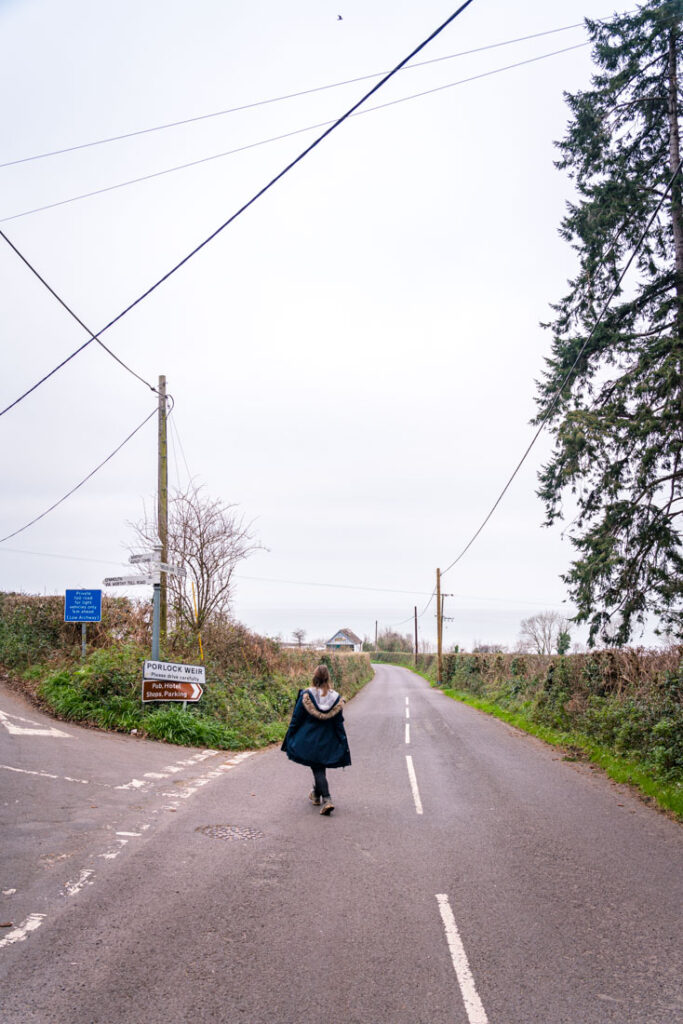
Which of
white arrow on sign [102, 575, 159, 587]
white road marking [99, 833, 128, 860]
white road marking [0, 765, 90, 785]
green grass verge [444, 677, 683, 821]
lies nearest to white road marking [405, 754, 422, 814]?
green grass verge [444, 677, 683, 821]

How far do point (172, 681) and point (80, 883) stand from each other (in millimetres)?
8738

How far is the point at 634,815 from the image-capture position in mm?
8172

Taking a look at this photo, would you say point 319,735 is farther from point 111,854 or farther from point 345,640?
point 345,640

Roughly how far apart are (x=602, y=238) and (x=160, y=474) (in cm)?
1173

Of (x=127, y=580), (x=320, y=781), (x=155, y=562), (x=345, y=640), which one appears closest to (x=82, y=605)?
(x=127, y=580)

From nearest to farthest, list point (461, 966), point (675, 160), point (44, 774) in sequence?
1. point (461, 966)
2. point (44, 774)
3. point (675, 160)

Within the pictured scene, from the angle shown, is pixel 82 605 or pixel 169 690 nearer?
pixel 169 690

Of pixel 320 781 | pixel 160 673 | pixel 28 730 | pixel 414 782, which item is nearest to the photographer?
pixel 320 781

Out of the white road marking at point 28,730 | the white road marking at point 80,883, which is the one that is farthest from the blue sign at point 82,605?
the white road marking at point 80,883

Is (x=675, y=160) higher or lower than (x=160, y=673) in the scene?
higher

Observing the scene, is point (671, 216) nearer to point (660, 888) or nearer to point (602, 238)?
point (602, 238)

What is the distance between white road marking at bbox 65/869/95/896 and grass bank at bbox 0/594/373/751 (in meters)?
7.46

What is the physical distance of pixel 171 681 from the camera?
45.1 ft

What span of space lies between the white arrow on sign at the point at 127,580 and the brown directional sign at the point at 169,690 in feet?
6.81
